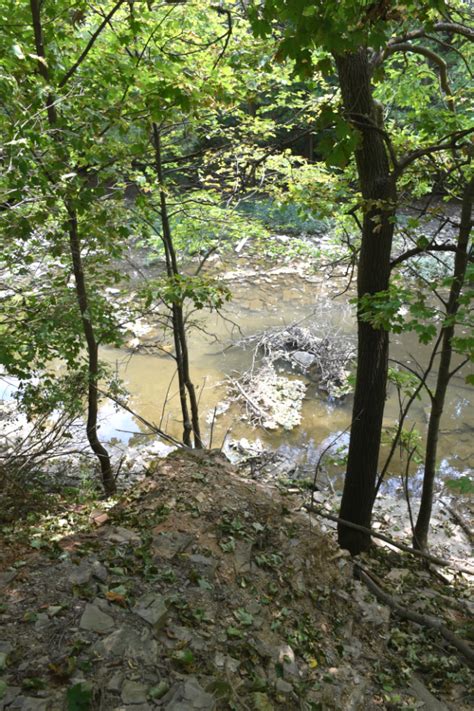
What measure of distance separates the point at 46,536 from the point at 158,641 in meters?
1.34

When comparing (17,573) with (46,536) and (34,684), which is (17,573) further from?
(34,684)

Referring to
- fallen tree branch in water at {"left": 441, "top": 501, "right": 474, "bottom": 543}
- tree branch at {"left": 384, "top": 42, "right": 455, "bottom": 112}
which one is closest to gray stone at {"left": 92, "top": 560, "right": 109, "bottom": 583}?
tree branch at {"left": 384, "top": 42, "right": 455, "bottom": 112}

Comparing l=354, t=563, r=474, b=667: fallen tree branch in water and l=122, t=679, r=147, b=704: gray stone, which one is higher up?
l=122, t=679, r=147, b=704: gray stone

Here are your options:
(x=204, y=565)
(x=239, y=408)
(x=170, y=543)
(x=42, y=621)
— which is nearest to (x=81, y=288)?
(x=170, y=543)

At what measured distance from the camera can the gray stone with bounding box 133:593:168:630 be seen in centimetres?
258

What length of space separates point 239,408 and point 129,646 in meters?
6.82

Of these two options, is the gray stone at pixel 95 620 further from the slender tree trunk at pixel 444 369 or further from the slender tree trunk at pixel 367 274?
the slender tree trunk at pixel 444 369

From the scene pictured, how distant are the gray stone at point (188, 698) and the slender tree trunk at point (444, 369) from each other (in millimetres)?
3370

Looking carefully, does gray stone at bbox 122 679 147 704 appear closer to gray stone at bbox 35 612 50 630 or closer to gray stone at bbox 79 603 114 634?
gray stone at bbox 79 603 114 634

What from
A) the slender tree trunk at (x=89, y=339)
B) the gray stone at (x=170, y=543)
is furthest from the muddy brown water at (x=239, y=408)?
the gray stone at (x=170, y=543)

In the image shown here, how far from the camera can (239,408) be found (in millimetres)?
9156

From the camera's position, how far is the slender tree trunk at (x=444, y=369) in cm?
452

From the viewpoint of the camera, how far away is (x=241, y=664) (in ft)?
8.66

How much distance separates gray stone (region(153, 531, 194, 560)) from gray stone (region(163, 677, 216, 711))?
102 cm
